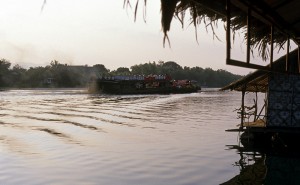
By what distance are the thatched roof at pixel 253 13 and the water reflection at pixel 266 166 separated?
6712mm

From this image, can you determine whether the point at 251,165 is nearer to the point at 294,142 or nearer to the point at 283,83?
the point at 294,142

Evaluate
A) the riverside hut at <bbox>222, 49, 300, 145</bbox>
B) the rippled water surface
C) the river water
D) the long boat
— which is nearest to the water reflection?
the river water

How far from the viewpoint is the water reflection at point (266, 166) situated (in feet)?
47.3

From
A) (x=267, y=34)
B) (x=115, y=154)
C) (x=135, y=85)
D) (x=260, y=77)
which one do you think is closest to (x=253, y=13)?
(x=267, y=34)

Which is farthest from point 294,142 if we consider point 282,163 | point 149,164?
point 149,164

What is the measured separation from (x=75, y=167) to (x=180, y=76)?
16933cm

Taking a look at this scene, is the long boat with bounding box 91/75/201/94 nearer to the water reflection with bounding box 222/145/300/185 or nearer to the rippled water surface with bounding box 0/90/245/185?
the rippled water surface with bounding box 0/90/245/185

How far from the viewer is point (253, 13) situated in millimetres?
5875

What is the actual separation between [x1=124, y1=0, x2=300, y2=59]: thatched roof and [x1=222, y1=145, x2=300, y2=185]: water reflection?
22.0 ft

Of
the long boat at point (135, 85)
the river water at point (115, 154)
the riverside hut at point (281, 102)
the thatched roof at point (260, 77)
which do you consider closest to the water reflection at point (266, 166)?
the river water at point (115, 154)

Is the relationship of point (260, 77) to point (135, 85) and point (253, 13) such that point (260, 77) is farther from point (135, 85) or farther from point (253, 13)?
point (135, 85)

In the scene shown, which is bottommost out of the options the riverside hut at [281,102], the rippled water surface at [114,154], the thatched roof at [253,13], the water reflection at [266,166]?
the water reflection at [266,166]

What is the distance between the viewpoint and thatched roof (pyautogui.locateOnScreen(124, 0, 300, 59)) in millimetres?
3129

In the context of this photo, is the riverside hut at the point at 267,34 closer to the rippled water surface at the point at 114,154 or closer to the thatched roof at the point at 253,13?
the thatched roof at the point at 253,13
